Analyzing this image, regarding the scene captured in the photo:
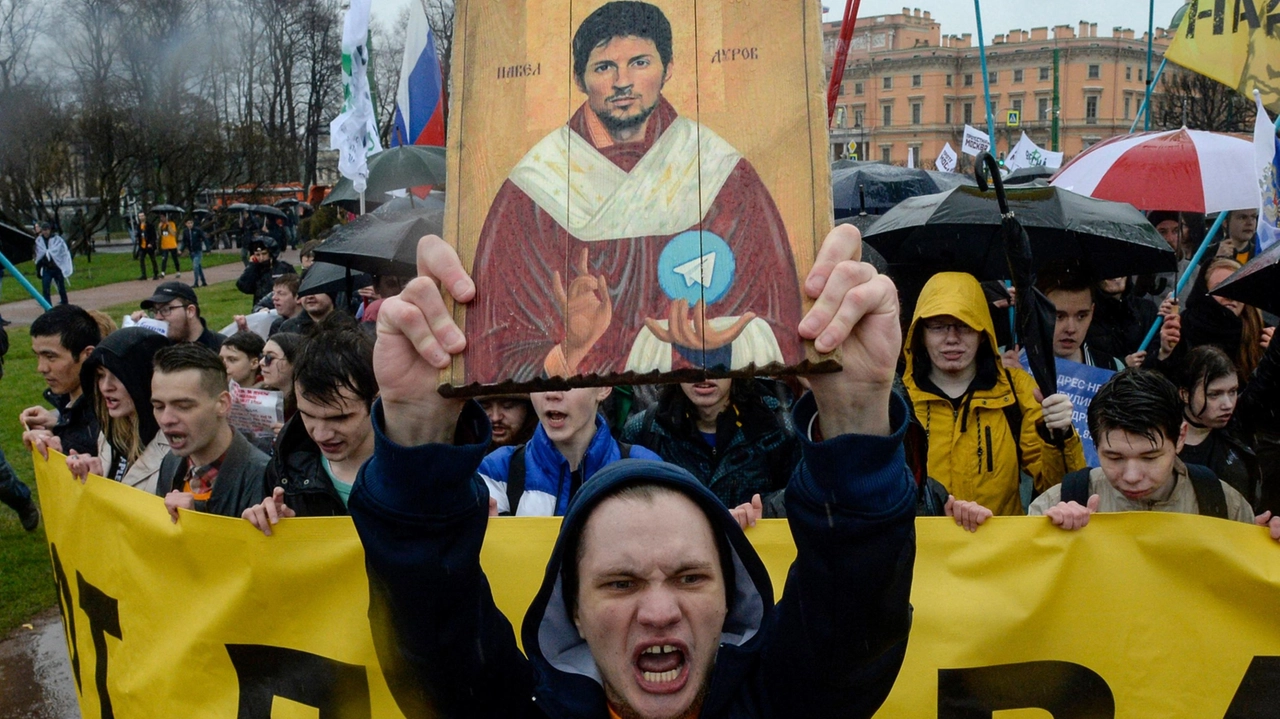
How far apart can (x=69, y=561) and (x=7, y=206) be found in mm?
29941

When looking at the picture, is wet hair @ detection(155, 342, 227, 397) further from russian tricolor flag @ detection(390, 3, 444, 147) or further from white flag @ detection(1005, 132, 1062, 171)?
white flag @ detection(1005, 132, 1062, 171)

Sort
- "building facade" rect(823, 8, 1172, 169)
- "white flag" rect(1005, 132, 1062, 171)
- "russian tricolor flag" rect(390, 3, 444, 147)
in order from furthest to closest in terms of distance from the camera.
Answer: "building facade" rect(823, 8, 1172, 169) → "white flag" rect(1005, 132, 1062, 171) → "russian tricolor flag" rect(390, 3, 444, 147)

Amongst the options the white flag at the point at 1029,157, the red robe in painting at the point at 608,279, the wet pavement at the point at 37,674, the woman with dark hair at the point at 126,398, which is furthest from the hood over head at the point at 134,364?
the white flag at the point at 1029,157

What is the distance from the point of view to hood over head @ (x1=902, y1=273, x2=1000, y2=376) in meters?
3.91

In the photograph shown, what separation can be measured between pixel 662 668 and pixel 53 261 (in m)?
17.1

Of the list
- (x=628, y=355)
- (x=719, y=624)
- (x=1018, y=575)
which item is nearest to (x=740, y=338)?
(x=628, y=355)

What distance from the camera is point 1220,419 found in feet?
13.5

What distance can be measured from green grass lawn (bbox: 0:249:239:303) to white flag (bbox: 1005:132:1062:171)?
61.1 feet

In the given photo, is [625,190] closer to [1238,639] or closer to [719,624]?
[719,624]

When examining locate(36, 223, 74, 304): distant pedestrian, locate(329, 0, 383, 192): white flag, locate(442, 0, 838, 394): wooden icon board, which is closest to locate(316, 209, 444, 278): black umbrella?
locate(329, 0, 383, 192): white flag

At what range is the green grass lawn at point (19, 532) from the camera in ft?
20.6

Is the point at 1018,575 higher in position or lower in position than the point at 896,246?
lower

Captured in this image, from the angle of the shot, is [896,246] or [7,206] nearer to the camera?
[896,246]

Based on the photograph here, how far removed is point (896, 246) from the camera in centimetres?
496
